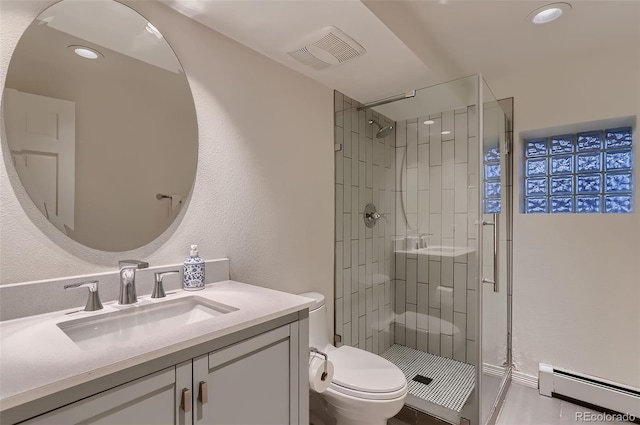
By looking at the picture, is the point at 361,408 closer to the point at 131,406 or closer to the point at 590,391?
the point at 131,406

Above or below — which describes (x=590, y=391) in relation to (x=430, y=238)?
below

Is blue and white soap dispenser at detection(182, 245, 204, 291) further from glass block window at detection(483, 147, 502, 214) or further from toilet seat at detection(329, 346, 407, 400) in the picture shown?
glass block window at detection(483, 147, 502, 214)

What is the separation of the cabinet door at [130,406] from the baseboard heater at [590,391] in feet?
8.62

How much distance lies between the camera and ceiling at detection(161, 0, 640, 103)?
138 cm

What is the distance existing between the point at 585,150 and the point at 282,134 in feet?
7.74

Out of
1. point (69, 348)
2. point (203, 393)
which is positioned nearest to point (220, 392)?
point (203, 393)

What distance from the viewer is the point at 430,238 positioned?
2451 millimetres

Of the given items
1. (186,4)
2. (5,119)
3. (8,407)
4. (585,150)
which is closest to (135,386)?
(8,407)

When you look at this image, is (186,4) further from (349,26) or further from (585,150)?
(585,150)

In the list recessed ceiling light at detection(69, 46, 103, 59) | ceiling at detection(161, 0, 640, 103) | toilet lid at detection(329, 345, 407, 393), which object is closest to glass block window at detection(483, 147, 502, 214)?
ceiling at detection(161, 0, 640, 103)

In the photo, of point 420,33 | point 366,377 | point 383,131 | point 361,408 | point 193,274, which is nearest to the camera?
point 193,274

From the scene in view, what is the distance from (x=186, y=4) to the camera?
1.31 m

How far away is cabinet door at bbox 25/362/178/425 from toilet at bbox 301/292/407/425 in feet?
→ 3.22

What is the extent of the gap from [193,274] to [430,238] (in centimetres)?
181
